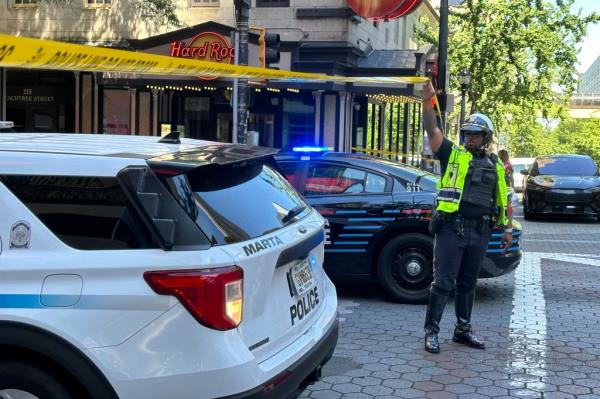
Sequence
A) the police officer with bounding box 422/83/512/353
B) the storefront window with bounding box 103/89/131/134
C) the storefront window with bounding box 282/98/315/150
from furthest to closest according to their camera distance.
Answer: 1. the storefront window with bounding box 103/89/131/134
2. the storefront window with bounding box 282/98/315/150
3. the police officer with bounding box 422/83/512/353

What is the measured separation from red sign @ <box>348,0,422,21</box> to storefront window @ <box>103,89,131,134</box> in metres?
6.65

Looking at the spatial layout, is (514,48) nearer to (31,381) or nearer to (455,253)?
(455,253)

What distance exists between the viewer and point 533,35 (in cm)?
2367

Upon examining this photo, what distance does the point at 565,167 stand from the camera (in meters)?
16.7

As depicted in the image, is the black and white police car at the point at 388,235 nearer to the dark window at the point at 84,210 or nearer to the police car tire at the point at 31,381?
the dark window at the point at 84,210

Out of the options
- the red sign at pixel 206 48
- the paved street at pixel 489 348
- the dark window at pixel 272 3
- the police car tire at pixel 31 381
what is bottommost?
the paved street at pixel 489 348

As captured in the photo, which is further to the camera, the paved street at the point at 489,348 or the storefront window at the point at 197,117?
the storefront window at the point at 197,117

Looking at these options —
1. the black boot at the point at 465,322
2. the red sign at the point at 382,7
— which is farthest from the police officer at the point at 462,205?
the red sign at the point at 382,7

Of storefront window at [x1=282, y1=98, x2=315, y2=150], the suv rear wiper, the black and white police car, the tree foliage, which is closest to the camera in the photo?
the suv rear wiper

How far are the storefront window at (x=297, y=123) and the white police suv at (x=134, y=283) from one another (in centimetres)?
1462

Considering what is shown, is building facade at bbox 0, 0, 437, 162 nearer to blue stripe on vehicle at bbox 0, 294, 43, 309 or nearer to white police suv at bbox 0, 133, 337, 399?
white police suv at bbox 0, 133, 337, 399

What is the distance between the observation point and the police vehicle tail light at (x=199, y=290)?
274cm

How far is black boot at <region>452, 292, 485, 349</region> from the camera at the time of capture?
5402 mm

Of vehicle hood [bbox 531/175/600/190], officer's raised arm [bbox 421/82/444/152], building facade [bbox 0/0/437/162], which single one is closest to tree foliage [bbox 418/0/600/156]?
building facade [bbox 0/0/437/162]
